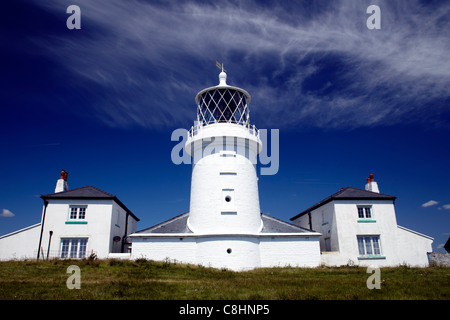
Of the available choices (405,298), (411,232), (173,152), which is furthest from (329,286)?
(411,232)

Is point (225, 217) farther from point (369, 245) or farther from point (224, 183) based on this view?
point (369, 245)

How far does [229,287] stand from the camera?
11.3 metres

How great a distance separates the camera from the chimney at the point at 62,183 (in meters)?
25.8

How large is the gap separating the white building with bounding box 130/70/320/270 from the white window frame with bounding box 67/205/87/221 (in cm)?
516

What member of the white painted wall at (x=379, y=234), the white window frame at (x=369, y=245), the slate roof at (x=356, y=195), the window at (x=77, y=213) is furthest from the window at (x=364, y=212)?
the window at (x=77, y=213)

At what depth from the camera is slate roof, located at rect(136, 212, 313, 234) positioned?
2156cm

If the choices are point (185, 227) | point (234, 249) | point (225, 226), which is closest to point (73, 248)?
point (185, 227)

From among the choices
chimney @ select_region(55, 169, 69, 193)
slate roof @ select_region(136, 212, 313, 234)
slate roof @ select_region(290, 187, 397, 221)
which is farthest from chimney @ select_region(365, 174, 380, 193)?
chimney @ select_region(55, 169, 69, 193)

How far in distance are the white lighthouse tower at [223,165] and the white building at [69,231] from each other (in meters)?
6.28

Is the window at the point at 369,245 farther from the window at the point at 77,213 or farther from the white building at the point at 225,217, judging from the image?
the window at the point at 77,213
